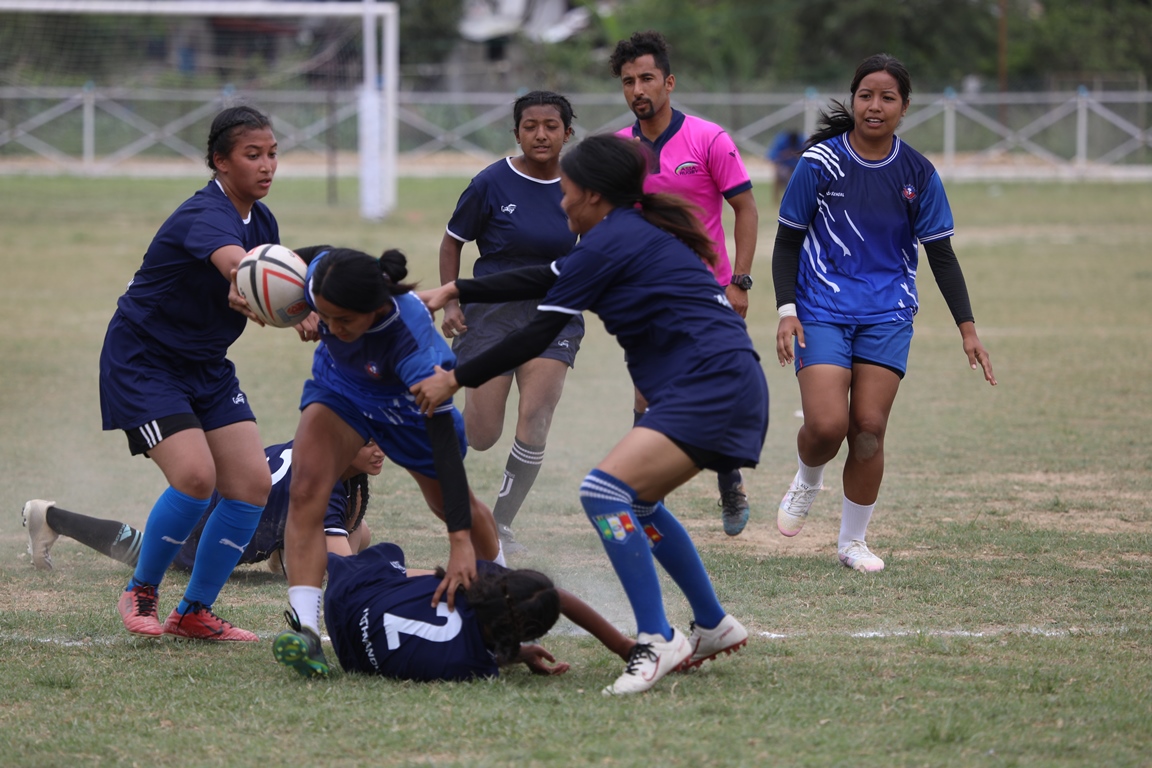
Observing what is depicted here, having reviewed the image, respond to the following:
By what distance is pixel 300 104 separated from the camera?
33938 millimetres

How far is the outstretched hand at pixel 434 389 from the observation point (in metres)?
4.10

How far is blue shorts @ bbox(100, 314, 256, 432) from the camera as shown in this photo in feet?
15.6

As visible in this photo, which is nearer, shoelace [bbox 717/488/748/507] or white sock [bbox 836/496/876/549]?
white sock [bbox 836/496/876/549]

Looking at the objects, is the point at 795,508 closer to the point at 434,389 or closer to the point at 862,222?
the point at 862,222

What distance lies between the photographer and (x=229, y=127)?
4.82 metres

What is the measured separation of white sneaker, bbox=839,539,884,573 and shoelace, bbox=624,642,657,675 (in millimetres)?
1852

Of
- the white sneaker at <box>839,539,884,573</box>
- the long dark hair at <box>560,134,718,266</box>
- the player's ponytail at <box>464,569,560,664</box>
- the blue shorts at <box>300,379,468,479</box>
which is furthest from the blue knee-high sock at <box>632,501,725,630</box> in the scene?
the white sneaker at <box>839,539,884,573</box>

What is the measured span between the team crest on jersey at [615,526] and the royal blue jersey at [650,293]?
16.7 inches

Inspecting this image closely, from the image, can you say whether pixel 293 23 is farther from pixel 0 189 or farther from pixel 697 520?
pixel 697 520

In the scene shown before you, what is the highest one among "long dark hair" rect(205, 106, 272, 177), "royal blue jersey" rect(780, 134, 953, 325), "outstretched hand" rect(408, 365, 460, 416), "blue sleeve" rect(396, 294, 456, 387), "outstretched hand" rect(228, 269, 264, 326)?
"long dark hair" rect(205, 106, 272, 177)

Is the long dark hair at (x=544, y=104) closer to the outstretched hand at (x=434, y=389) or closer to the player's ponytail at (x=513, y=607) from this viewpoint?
the outstretched hand at (x=434, y=389)

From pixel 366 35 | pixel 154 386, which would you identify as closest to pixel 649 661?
pixel 154 386

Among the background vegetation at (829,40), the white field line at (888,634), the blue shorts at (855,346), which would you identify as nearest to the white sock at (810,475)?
the blue shorts at (855,346)

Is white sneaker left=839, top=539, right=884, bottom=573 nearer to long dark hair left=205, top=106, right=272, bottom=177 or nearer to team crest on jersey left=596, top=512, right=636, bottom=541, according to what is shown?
team crest on jersey left=596, top=512, right=636, bottom=541
